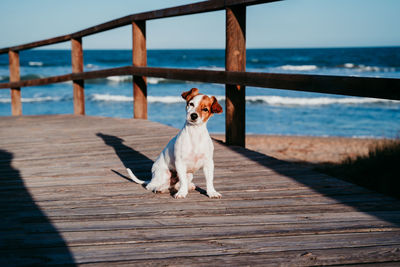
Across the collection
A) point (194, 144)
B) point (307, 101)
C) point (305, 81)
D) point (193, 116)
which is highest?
point (305, 81)

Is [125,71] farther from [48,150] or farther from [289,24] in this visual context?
[289,24]

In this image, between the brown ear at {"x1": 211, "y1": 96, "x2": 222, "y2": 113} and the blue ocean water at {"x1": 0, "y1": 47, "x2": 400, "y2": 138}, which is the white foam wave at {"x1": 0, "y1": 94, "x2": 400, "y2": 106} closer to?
the blue ocean water at {"x1": 0, "y1": 47, "x2": 400, "y2": 138}

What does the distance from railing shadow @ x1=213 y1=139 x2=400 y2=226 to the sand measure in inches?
194

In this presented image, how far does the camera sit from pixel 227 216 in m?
2.22

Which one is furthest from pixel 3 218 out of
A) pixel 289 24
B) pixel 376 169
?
pixel 289 24

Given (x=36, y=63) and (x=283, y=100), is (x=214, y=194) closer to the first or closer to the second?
(x=283, y=100)

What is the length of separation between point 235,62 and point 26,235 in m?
2.54

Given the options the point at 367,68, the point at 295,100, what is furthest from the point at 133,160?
the point at 367,68

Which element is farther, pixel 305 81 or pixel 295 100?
pixel 295 100

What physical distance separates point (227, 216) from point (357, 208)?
0.71 meters

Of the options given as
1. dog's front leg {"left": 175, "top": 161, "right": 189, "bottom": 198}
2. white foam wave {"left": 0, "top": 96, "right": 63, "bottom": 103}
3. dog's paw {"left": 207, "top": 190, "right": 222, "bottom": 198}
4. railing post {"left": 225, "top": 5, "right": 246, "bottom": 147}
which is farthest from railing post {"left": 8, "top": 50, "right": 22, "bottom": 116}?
white foam wave {"left": 0, "top": 96, "right": 63, "bottom": 103}

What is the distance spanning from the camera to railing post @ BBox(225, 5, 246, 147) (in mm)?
3895

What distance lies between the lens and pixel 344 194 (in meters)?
2.62

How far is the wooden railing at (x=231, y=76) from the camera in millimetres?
2620
